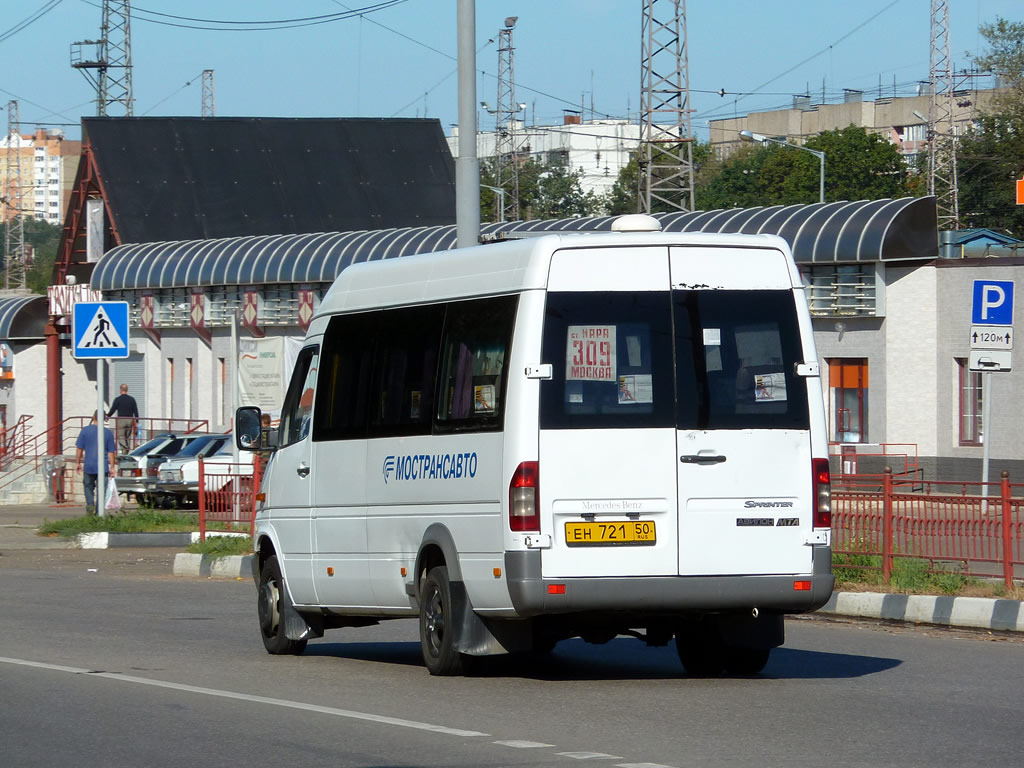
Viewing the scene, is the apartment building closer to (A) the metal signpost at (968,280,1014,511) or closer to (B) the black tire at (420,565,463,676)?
(A) the metal signpost at (968,280,1014,511)

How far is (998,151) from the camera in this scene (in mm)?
89062

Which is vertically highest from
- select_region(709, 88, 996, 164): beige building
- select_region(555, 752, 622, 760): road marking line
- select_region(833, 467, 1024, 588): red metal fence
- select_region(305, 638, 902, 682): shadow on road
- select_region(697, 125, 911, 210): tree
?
select_region(709, 88, 996, 164): beige building

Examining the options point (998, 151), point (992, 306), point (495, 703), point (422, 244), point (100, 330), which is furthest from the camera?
point (998, 151)

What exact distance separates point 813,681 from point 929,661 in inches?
66.1

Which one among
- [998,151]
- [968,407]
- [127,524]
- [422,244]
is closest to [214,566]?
[127,524]

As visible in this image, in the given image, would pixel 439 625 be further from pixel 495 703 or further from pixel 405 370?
pixel 405 370

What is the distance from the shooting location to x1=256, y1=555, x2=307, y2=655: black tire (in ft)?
41.2

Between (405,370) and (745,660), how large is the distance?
2889 mm

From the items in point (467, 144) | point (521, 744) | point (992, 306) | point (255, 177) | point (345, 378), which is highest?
point (255, 177)

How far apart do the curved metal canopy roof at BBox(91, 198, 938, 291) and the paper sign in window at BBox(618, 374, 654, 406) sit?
22863 millimetres

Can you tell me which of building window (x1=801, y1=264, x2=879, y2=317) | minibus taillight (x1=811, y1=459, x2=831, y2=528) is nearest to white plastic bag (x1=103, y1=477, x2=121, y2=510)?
building window (x1=801, y1=264, x2=879, y2=317)

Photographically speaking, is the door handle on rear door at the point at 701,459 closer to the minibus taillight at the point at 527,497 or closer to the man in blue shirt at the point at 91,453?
the minibus taillight at the point at 527,497

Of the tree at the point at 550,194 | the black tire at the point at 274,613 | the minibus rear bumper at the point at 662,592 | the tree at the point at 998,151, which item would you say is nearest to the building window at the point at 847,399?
the black tire at the point at 274,613

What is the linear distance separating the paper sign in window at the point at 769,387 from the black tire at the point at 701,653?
5.59 feet
